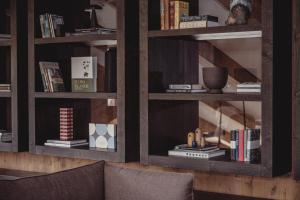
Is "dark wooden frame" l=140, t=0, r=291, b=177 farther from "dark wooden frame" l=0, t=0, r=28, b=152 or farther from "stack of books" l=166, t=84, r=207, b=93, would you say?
"dark wooden frame" l=0, t=0, r=28, b=152

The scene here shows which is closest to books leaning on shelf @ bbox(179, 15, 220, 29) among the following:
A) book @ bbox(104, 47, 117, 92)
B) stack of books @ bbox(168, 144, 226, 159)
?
book @ bbox(104, 47, 117, 92)

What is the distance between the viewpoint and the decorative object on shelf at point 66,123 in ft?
11.4

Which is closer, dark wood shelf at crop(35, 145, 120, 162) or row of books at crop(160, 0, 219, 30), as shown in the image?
row of books at crop(160, 0, 219, 30)

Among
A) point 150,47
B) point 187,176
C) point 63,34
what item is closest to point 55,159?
point 63,34

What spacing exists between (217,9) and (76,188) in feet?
4.54

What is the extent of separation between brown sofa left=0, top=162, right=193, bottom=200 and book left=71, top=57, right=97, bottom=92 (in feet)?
2.35

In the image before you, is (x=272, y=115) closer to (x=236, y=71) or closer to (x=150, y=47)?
(x=236, y=71)

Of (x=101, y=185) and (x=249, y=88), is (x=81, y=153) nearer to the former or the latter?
(x=101, y=185)

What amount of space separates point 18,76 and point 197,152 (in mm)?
1401

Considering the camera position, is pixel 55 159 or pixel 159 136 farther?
pixel 55 159

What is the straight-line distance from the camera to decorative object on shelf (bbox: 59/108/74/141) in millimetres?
3471

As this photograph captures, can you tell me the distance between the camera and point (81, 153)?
3.23m

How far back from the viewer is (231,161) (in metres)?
2.72

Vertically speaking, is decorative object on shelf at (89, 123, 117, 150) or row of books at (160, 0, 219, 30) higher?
row of books at (160, 0, 219, 30)
